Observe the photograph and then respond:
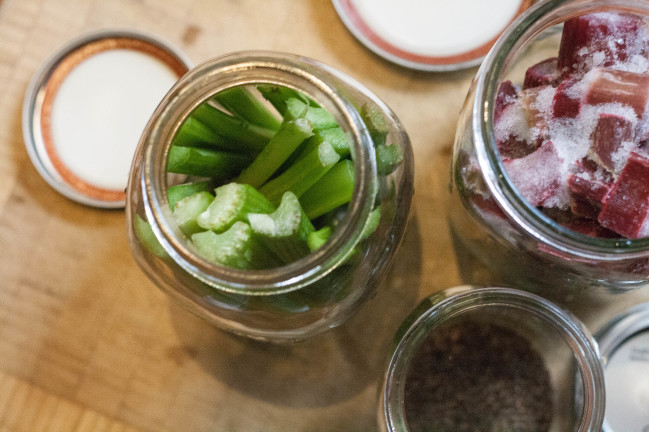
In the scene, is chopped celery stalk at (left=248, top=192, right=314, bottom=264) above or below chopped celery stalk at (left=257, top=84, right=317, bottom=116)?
below

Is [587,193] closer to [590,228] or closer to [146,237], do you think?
[590,228]

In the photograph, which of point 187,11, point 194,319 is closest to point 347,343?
point 194,319

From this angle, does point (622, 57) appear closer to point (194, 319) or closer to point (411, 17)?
point (411, 17)

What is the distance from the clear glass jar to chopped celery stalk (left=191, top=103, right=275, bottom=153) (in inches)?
10.3

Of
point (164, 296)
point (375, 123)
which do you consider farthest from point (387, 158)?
point (164, 296)

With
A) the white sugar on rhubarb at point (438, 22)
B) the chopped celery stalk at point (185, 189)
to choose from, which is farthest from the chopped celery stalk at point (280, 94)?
the white sugar on rhubarb at point (438, 22)

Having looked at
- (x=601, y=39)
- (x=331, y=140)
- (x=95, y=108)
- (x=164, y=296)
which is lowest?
(x=164, y=296)

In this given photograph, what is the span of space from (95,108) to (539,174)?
0.54m

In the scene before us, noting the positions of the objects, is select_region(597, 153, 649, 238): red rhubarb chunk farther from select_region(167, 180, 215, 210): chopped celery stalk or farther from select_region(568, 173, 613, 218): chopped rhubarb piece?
select_region(167, 180, 215, 210): chopped celery stalk

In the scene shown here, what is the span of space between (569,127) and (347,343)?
36 cm

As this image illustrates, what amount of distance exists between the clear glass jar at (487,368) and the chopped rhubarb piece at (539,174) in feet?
0.61

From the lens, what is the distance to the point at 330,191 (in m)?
0.59

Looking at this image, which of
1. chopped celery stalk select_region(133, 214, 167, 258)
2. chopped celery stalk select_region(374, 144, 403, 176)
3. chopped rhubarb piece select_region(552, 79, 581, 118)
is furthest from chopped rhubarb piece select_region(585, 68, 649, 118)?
chopped celery stalk select_region(133, 214, 167, 258)

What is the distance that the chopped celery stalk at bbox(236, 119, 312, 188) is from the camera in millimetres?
562
